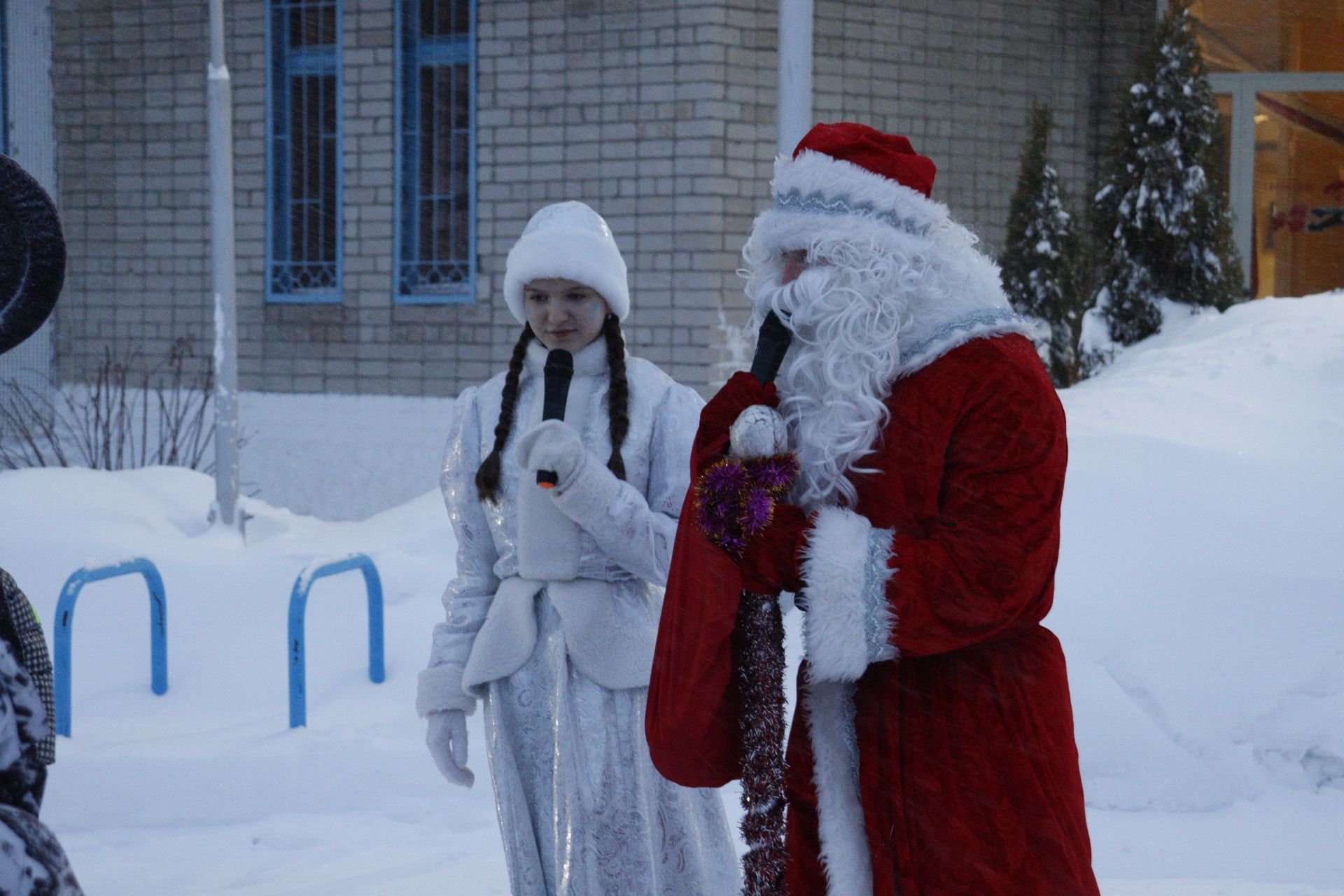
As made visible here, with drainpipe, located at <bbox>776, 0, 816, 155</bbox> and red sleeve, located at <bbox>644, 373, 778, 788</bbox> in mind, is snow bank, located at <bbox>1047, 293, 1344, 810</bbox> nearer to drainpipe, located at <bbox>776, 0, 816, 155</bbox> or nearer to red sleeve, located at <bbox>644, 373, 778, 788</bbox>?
drainpipe, located at <bbox>776, 0, 816, 155</bbox>

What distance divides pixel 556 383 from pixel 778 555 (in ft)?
2.90

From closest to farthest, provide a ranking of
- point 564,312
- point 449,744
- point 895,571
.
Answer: point 895,571, point 449,744, point 564,312

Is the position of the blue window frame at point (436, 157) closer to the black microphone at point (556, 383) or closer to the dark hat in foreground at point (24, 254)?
the black microphone at point (556, 383)

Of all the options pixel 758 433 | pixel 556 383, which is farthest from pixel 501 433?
pixel 758 433

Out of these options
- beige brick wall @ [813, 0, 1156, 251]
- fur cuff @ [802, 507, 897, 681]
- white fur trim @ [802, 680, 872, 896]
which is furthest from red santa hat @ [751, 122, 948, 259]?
beige brick wall @ [813, 0, 1156, 251]

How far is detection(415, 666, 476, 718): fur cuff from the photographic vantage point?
2.77 metres

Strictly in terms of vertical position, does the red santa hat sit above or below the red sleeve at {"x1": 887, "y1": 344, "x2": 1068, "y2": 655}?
above

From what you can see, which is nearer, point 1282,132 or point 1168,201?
point 1168,201

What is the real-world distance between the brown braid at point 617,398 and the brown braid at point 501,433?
7.4 inches

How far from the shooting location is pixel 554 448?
2523mm

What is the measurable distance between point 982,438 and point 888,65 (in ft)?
25.9

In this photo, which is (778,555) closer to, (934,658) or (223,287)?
(934,658)

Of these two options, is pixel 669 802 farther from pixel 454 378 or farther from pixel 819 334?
pixel 454 378

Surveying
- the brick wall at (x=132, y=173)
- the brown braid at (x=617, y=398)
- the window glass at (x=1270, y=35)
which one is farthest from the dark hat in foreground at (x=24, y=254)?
the window glass at (x=1270, y=35)
